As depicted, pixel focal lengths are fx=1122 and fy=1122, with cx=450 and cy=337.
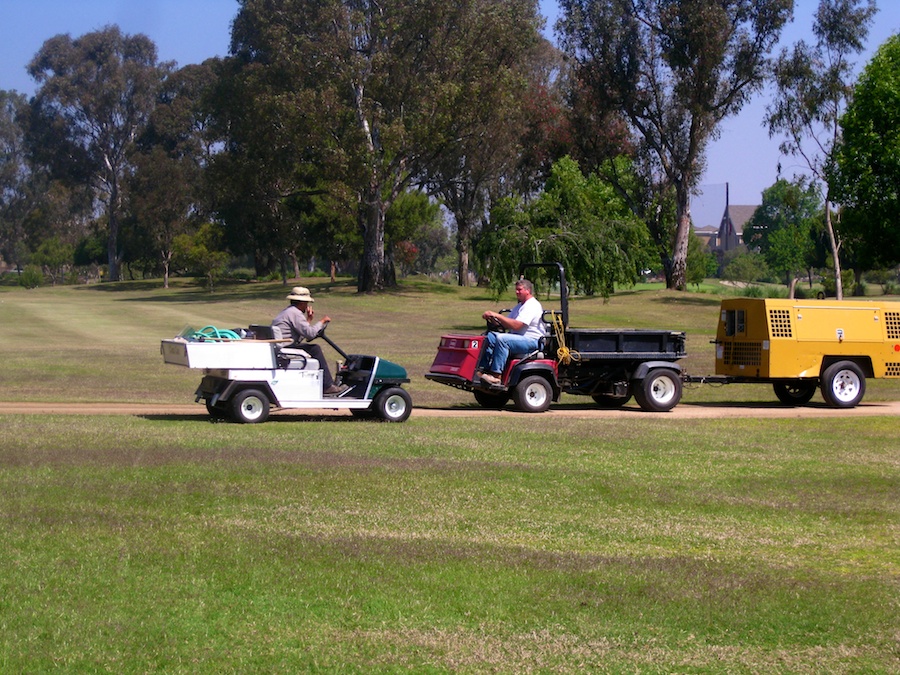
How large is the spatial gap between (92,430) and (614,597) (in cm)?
826

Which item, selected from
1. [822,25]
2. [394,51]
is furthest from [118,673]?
[822,25]

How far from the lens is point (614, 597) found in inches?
284

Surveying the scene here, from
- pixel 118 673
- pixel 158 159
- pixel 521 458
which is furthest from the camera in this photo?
pixel 158 159

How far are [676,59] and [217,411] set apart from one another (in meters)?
44.0

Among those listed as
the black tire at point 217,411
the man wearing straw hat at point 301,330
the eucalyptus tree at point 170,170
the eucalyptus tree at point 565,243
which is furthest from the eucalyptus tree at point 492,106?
the black tire at point 217,411

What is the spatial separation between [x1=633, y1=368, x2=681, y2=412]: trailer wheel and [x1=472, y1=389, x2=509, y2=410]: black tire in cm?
217

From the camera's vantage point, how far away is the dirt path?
1669 cm

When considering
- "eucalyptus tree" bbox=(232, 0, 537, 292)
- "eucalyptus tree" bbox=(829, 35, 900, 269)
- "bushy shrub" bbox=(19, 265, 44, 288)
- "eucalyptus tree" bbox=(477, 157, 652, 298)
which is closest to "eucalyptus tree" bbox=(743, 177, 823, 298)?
"eucalyptus tree" bbox=(829, 35, 900, 269)

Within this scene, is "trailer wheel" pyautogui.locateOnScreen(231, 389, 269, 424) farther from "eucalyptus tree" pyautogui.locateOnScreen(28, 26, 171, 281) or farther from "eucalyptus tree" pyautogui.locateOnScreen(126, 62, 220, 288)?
"eucalyptus tree" pyautogui.locateOnScreen(28, 26, 171, 281)

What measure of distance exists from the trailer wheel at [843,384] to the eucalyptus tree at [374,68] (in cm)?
3450

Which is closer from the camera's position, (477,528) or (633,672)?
(633,672)

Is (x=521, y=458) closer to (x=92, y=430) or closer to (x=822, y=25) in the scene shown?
(x=92, y=430)

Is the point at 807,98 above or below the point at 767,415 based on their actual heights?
above

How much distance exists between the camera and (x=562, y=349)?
17.7 meters
